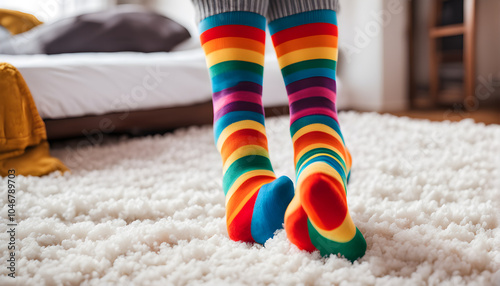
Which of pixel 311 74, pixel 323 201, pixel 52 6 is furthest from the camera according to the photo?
pixel 52 6

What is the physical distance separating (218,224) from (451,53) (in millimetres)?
2364

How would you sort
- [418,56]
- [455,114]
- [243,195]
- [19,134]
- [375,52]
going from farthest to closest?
1. [418,56]
2. [375,52]
3. [455,114]
4. [19,134]
5. [243,195]

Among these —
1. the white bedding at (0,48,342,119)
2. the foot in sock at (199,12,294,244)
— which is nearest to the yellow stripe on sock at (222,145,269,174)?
the foot in sock at (199,12,294,244)

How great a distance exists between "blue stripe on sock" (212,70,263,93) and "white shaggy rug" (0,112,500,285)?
0.20 m

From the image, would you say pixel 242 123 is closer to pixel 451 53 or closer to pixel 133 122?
pixel 133 122

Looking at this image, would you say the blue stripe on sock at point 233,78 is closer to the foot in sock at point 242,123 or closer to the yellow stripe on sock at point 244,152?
the foot in sock at point 242,123

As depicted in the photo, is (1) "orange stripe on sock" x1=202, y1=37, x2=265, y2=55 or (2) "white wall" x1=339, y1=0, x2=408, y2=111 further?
(2) "white wall" x1=339, y1=0, x2=408, y2=111

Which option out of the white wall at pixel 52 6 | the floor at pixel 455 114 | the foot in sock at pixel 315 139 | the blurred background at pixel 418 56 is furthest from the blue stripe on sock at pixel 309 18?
the white wall at pixel 52 6

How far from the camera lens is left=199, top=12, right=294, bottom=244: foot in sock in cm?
48

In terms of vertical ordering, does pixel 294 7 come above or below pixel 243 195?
above

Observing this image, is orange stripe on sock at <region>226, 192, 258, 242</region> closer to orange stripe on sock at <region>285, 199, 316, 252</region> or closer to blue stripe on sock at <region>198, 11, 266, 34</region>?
orange stripe on sock at <region>285, 199, 316, 252</region>

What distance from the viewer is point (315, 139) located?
53cm

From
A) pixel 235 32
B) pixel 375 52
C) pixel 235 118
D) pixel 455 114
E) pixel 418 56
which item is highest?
pixel 235 32

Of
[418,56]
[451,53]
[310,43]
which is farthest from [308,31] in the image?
[418,56]
